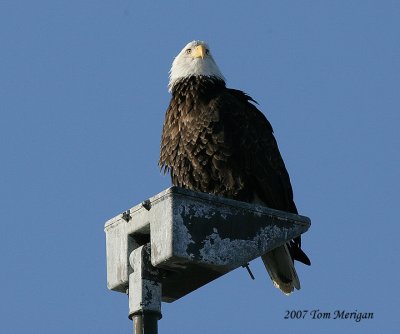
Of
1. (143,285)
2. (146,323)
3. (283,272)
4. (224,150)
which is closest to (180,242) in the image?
(143,285)

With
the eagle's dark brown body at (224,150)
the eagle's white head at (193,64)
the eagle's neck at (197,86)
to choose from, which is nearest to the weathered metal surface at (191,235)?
the eagle's dark brown body at (224,150)

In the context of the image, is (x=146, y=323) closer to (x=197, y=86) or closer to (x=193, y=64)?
(x=197, y=86)

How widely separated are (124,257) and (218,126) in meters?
3.54

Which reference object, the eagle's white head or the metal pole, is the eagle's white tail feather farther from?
the metal pole

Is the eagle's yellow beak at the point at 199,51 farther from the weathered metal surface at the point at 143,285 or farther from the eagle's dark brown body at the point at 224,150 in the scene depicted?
the weathered metal surface at the point at 143,285

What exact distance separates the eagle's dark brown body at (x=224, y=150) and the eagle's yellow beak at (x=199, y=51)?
610 mm

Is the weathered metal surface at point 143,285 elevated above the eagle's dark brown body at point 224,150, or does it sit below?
below

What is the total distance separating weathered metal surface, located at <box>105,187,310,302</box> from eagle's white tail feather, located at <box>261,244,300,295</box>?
3.36 m

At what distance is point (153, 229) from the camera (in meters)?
4.75

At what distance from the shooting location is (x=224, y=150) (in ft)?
27.1

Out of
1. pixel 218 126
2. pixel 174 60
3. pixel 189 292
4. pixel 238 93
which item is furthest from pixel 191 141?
pixel 189 292

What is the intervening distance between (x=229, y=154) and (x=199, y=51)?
140 cm

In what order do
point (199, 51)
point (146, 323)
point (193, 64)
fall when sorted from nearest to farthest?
1. point (146, 323)
2. point (193, 64)
3. point (199, 51)

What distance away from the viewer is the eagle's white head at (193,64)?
9.10 meters
